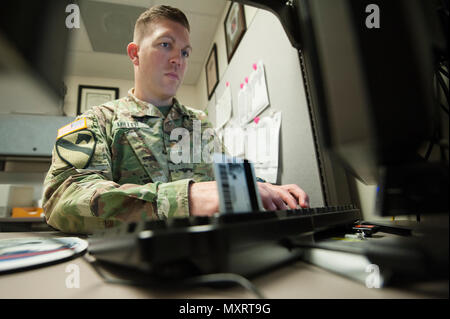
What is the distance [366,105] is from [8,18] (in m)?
0.30

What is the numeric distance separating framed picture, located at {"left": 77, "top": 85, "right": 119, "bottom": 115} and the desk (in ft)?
6.56

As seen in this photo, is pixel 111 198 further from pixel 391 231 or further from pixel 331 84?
pixel 391 231

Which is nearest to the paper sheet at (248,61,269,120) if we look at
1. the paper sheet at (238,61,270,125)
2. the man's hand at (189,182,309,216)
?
the paper sheet at (238,61,270,125)

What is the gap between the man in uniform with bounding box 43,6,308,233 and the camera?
0.35m

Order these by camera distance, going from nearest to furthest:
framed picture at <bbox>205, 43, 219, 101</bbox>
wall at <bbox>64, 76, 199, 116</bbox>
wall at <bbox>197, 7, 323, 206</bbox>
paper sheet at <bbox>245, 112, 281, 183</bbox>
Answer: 1. wall at <bbox>197, 7, 323, 206</bbox>
2. paper sheet at <bbox>245, 112, 281, 183</bbox>
3. framed picture at <bbox>205, 43, 219, 101</bbox>
4. wall at <bbox>64, 76, 199, 116</bbox>

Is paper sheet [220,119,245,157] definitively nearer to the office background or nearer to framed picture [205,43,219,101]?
the office background

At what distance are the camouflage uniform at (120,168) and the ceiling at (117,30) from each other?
17 centimetres

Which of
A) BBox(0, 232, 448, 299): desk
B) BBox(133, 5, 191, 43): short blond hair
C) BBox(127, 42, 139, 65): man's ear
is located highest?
BBox(133, 5, 191, 43): short blond hair

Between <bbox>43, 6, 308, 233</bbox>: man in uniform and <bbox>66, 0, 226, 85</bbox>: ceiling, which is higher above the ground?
<bbox>66, 0, 226, 85</bbox>: ceiling

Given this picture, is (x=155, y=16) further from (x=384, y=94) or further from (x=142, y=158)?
(x=384, y=94)

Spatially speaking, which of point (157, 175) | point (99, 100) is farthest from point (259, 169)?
point (99, 100)

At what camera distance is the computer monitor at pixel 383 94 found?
0.58 feet

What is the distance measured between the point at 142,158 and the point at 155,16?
53cm

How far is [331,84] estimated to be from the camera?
196 mm
